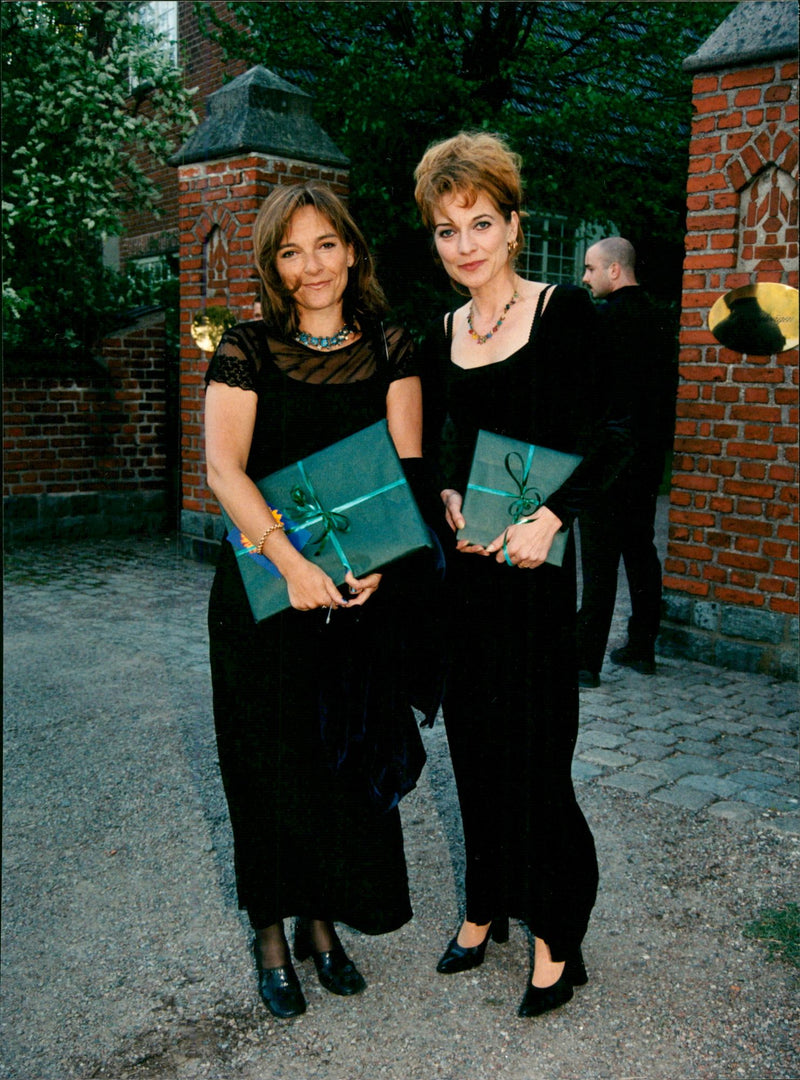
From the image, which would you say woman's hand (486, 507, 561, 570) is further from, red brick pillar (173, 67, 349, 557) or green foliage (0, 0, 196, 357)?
green foliage (0, 0, 196, 357)

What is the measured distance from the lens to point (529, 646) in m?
2.46

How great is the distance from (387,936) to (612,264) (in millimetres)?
3614

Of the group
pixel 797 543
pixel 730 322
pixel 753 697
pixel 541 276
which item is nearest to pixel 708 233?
pixel 730 322

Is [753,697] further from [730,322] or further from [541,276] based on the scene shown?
[541,276]

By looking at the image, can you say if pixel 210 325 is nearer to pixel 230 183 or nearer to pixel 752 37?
pixel 230 183

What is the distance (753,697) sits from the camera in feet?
16.2

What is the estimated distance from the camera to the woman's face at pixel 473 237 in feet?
7.88

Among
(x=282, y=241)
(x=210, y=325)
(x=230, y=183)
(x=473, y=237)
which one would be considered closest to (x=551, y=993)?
(x=473, y=237)

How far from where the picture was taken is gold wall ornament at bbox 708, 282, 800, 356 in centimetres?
421

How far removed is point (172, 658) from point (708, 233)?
3.70m

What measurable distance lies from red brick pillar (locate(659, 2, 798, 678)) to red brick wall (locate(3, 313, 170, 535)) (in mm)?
5509

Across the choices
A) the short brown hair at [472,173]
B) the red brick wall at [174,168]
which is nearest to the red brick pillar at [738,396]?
the short brown hair at [472,173]

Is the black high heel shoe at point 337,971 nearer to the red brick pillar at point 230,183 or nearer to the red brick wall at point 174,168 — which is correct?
the red brick pillar at point 230,183

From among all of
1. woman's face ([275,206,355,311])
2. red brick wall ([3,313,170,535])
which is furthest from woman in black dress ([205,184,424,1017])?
red brick wall ([3,313,170,535])
